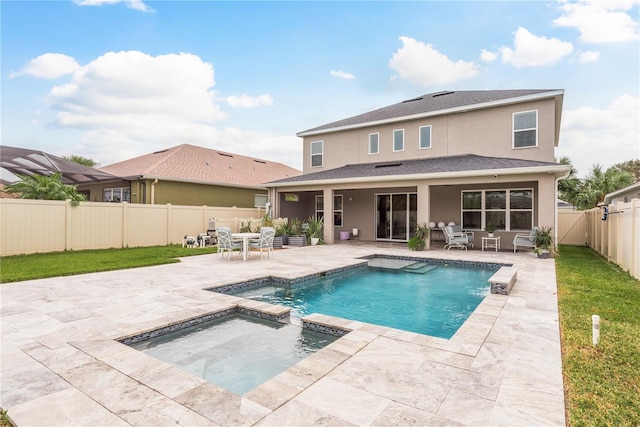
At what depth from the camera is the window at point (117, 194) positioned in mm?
18812

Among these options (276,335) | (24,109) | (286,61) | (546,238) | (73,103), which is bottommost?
(276,335)

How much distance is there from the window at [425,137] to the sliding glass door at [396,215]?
93.5 inches

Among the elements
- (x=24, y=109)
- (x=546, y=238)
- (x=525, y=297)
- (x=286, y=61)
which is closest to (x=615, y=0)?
(x=546, y=238)

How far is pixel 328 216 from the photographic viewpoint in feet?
51.7

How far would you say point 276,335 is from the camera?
4.64 metres

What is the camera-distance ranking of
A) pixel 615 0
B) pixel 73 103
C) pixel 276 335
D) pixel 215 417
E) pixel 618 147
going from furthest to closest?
1. pixel 618 147
2. pixel 73 103
3. pixel 615 0
4. pixel 276 335
5. pixel 215 417

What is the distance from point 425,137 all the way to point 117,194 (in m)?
17.4

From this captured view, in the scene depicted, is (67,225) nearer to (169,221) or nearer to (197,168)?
(169,221)

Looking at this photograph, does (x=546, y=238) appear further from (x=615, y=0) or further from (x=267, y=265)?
(x=267, y=265)

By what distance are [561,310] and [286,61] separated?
609 inches

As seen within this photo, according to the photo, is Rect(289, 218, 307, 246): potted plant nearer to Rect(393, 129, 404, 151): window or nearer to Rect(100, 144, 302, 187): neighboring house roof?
Rect(100, 144, 302, 187): neighboring house roof

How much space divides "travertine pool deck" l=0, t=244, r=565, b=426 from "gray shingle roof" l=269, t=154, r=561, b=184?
767cm

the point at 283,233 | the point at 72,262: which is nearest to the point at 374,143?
the point at 283,233

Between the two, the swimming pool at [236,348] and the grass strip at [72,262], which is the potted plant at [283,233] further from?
the swimming pool at [236,348]
